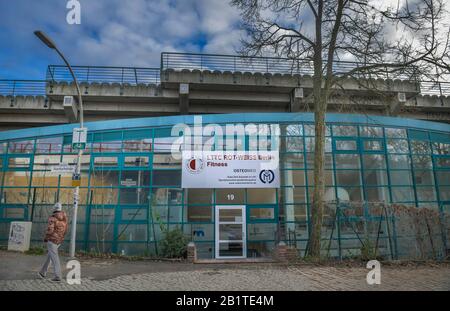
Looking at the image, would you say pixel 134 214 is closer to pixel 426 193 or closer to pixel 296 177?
pixel 296 177

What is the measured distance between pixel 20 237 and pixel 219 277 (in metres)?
9.85

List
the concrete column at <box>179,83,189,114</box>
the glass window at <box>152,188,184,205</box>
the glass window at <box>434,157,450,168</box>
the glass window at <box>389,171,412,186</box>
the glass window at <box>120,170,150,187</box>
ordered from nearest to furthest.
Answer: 1. the glass window at <box>152,188,184,205</box>
2. the glass window at <box>120,170,150,187</box>
3. the glass window at <box>389,171,412,186</box>
4. the glass window at <box>434,157,450,168</box>
5. the concrete column at <box>179,83,189,114</box>

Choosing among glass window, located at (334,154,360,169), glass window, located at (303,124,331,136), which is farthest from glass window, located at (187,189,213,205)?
glass window, located at (334,154,360,169)

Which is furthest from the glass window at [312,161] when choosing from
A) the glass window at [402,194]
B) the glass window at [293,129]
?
the glass window at [402,194]

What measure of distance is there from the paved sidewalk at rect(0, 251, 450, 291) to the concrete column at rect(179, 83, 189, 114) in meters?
11.7

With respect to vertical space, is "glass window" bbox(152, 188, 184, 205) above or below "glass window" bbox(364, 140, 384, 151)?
below

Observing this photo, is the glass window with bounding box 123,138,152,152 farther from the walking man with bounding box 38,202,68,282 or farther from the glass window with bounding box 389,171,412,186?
the glass window with bounding box 389,171,412,186

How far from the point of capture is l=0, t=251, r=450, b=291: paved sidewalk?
25.9ft

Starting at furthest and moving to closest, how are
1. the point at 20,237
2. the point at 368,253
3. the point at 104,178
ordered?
1. the point at 104,178
2. the point at 20,237
3. the point at 368,253

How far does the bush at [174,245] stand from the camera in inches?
509

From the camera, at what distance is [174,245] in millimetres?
12992

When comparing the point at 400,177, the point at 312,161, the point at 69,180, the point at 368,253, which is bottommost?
the point at 368,253

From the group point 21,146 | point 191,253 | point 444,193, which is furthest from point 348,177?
point 21,146
